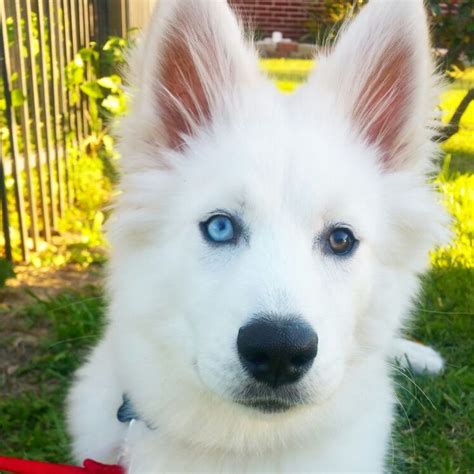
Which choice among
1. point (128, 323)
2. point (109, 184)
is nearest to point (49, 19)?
point (109, 184)

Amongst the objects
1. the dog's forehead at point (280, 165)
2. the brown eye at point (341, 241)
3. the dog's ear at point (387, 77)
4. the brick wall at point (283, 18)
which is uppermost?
the dog's ear at point (387, 77)

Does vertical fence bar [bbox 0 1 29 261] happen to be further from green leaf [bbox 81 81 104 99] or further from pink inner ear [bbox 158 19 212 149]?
pink inner ear [bbox 158 19 212 149]

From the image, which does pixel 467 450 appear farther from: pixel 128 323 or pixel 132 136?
pixel 132 136

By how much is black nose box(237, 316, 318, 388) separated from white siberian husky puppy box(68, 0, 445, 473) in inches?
0.5

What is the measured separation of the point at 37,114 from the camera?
5.20 m

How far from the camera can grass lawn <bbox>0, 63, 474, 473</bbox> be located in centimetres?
326

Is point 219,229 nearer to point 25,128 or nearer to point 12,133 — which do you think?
point 12,133

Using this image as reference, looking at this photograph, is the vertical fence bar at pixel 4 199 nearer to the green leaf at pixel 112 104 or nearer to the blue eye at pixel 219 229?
the green leaf at pixel 112 104

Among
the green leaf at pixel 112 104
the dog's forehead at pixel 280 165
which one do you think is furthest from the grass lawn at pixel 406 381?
the green leaf at pixel 112 104

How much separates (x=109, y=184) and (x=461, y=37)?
3.45 m

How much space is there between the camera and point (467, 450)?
329cm

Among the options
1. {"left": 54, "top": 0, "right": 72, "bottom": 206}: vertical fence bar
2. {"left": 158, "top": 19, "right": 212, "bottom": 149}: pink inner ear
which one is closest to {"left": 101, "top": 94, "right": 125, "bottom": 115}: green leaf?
{"left": 54, "top": 0, "right": 72, "bottom": 206}: vertical fence bar

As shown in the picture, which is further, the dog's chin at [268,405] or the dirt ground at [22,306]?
the dirt ground at [22,306]

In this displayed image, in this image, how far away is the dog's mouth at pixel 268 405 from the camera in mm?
2070
